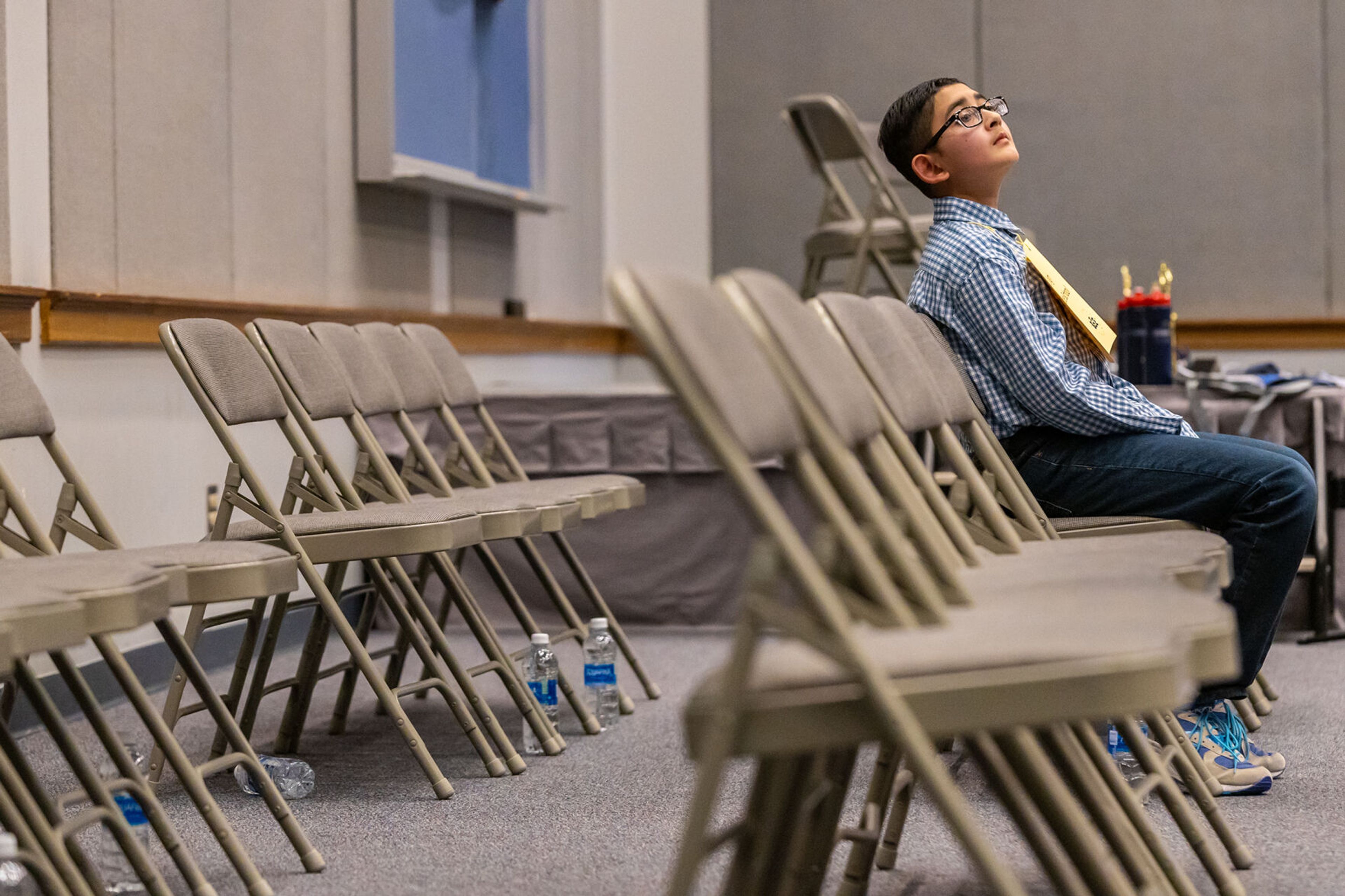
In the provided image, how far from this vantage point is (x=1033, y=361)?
2.47 meters

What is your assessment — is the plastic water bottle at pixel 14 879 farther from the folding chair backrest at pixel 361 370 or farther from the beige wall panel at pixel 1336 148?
the beige wall panel at pixel 1336 148

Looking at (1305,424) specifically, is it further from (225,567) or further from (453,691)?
(225,567)

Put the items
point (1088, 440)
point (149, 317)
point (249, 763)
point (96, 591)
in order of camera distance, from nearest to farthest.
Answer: point (96, 591)
point (249, 763)
point (1088, 440)
point (149, 317)

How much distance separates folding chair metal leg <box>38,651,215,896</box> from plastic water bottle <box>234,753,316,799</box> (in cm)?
71

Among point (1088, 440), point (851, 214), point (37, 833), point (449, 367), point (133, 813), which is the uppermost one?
point (851, 214)

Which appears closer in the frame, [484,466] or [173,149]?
[484,466]

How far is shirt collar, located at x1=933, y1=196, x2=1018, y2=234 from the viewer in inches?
106

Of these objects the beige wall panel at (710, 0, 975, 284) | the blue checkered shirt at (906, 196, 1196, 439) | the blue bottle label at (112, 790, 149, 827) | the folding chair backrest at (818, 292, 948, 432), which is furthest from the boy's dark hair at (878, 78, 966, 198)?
the beige wall panel at (710, 0, 975, 284)

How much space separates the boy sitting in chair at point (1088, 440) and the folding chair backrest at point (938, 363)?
0.28 m

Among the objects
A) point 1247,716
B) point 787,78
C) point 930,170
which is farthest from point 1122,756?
point 787,78

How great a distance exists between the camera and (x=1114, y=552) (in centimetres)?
190

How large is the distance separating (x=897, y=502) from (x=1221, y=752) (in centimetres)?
133

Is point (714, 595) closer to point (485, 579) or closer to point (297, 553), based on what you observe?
point (485, 579)

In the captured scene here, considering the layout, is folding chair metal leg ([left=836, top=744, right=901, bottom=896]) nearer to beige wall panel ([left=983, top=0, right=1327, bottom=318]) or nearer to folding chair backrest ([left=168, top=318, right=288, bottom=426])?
folding chair backrest ([left=168, top=318, right=288, bottom=426])
